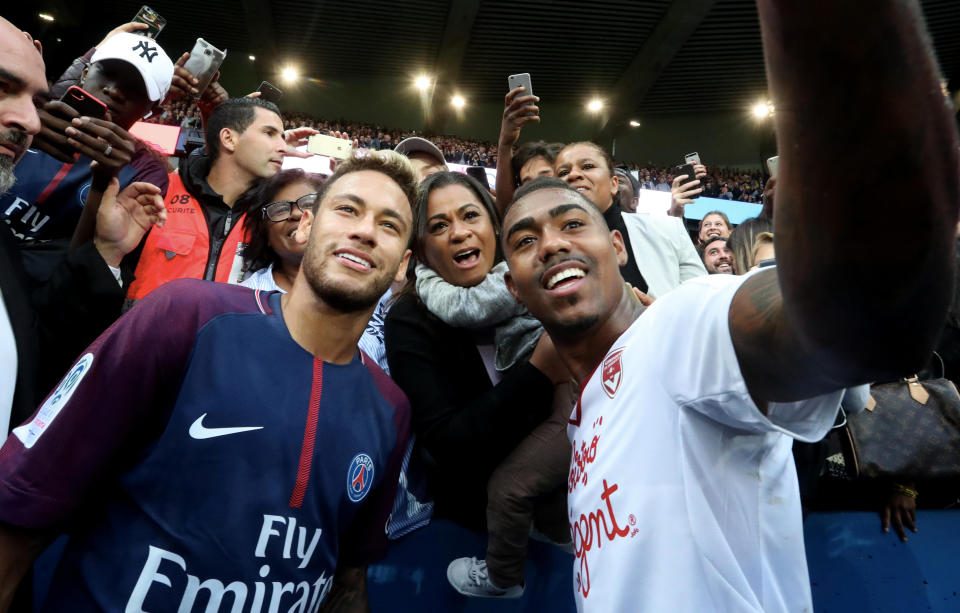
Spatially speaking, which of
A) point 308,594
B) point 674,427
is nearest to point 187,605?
point 308,594

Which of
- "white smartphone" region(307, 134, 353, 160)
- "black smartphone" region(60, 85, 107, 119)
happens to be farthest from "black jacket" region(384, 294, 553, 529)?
"white smartphone" region(307, 134, 353, 160)

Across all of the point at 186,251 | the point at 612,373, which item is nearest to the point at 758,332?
the point at 612,373

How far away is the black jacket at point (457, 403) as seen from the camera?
164 centimetres

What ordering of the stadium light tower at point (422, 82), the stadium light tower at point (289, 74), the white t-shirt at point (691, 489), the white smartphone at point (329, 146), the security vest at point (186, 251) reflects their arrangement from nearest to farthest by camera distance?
the white t-shirt at point (691, 489) → the security vest at point (186, 251) → the white smartphone at point (329, 146) → the stadium light tower at point (289, 74) → the stadium light tower at point (422, 82)

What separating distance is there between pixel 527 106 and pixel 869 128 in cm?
252

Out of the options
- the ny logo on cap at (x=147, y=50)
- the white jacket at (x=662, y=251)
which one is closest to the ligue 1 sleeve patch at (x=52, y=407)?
the ny logo on cap at (x=147, y=50)

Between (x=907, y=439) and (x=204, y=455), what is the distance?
2850 mm

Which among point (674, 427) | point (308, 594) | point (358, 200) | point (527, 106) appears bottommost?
point (308, 594)

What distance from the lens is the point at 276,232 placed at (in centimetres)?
266

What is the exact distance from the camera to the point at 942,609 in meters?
2.54

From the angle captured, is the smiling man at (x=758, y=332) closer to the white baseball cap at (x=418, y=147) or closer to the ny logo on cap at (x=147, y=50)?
the white baseball cap at (x=418, y=147)

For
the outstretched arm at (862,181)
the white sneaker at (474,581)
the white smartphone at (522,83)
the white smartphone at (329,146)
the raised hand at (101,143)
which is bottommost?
the white sneaker at (474,581)

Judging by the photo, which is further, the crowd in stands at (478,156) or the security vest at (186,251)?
the crowd in stands at (478,156)

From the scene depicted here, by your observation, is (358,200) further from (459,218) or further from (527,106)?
(527,106)
